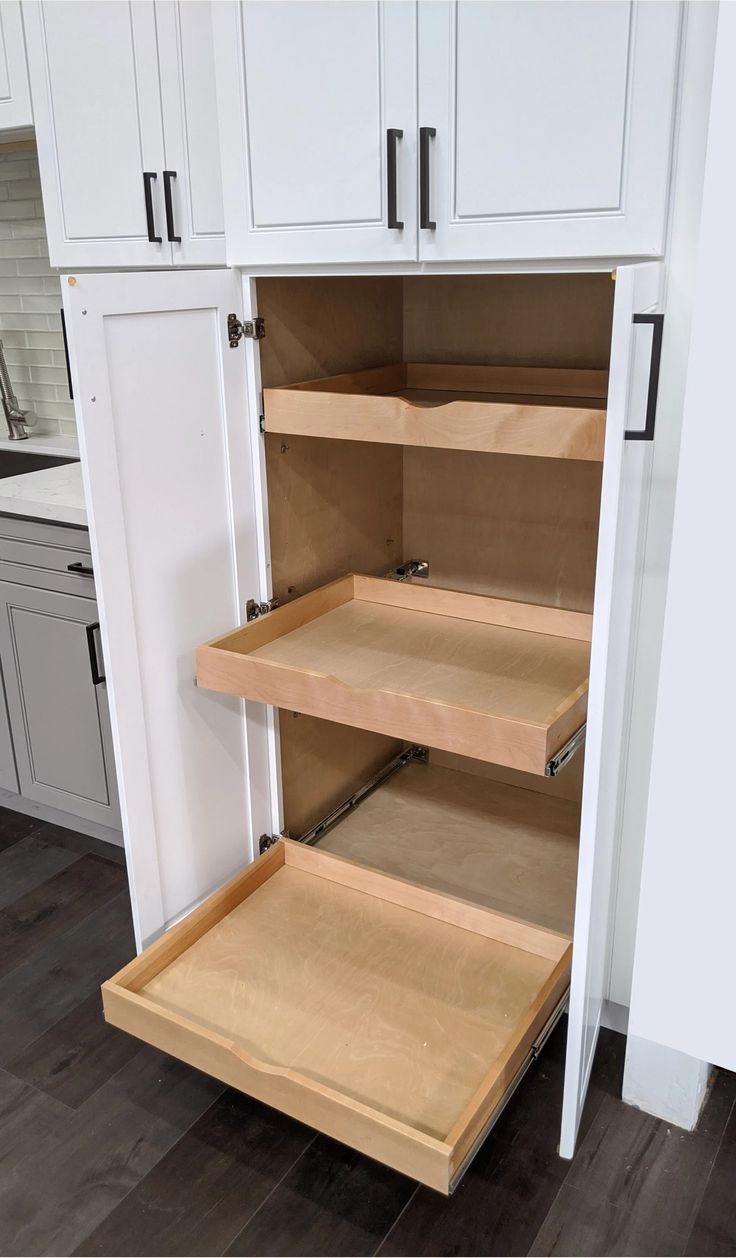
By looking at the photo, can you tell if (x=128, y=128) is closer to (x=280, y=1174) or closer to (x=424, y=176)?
(x=424, y=176)

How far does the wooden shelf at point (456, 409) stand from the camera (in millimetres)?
1411

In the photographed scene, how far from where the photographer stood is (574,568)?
211 centimetres

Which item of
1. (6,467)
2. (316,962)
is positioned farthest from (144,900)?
(6,467)

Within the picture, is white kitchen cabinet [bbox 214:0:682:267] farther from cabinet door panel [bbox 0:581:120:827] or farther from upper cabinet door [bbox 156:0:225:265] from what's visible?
cabinet door panel [bbox 0:581:120:827]

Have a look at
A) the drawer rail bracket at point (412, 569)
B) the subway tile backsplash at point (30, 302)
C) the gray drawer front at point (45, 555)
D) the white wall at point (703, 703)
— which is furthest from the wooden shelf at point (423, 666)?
the subway tile backsplash at point (30, 302)

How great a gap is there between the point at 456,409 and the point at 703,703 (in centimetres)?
94

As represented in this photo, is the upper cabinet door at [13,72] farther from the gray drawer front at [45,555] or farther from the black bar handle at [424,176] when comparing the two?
the black bar handle at [424,176]

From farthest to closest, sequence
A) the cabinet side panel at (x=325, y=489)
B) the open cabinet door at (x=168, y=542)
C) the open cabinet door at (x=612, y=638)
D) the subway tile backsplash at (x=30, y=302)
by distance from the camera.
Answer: the subway tile backsplash at (x=30, y=302) < the cabinet side panel at (x=325, y=489) < the open cabinet door at (x=168, y=542) < the open cabinet door at (x=612, y=638)

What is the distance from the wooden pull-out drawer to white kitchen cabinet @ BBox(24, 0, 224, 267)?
1316mm

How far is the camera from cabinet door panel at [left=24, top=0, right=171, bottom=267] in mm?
1806

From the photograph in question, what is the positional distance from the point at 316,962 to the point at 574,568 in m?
1.01

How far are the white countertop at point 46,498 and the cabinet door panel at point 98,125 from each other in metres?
0.52

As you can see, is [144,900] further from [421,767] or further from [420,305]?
[420,305]

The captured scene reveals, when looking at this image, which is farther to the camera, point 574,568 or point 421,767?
point 421,767
